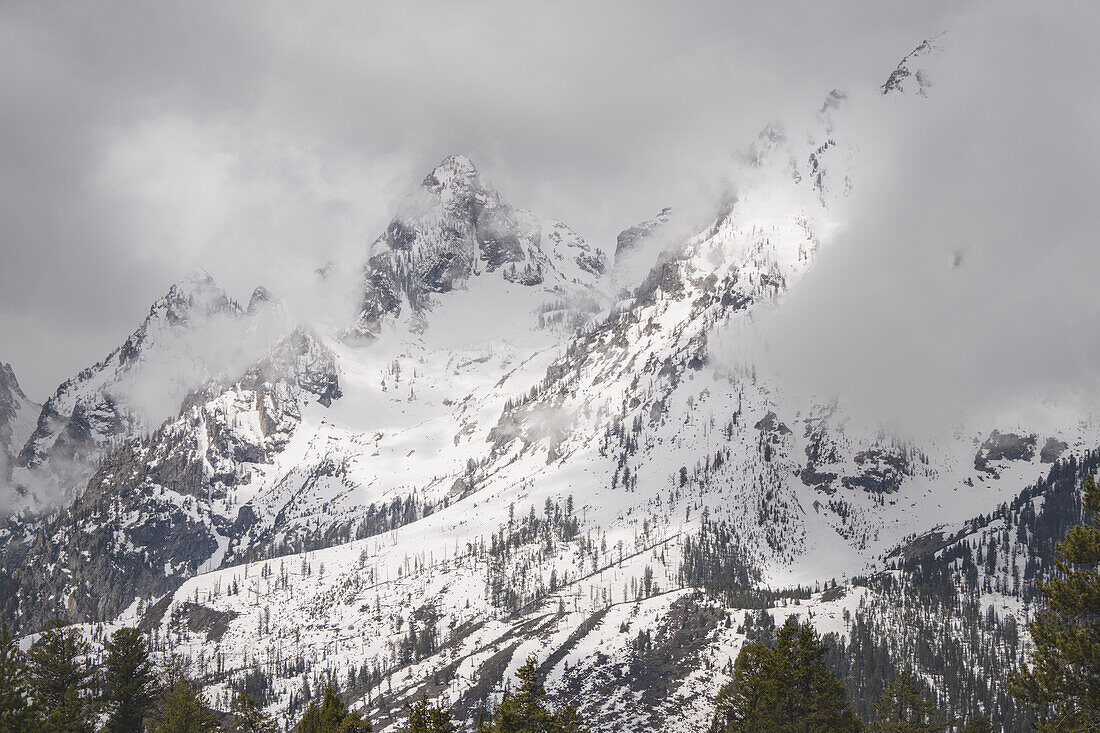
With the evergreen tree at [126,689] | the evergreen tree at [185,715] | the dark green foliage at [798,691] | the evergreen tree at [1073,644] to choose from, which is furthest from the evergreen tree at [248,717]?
the evergreen tree at [1073,644]

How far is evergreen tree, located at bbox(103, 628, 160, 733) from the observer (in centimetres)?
7712

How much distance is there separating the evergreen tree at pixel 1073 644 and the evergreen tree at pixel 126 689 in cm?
6487

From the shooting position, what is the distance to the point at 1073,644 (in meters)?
42.0

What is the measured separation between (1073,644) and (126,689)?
6809 centimetres

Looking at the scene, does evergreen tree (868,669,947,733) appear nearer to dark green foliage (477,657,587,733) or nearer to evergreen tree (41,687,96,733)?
dark green foliage (477,657,587,733)

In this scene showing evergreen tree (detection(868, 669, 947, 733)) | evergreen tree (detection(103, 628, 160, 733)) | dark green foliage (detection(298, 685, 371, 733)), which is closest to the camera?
dark green foliage (detection(298, 685, 371, 733))

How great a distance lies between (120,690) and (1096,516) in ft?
230

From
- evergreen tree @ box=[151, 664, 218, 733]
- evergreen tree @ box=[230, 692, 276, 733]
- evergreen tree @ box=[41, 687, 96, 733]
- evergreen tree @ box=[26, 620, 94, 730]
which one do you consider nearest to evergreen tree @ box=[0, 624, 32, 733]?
evergreen tree @ box=[41, 687, 96, 733]

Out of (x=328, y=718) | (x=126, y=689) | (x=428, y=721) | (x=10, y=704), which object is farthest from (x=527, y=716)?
(x=126, y=689)

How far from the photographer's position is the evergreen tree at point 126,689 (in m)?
77.1

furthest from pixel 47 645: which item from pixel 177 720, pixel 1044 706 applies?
pixel 1044 706

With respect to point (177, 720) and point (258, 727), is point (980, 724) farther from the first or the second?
Result: point (177, 720)

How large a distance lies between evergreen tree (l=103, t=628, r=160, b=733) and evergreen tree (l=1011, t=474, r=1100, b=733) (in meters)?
64.9

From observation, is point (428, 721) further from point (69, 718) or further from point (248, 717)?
point (248, 717)
